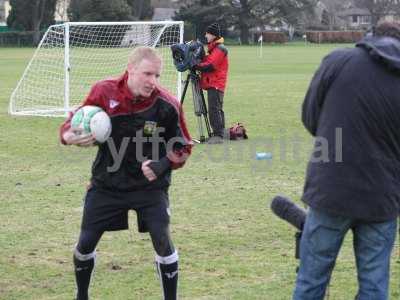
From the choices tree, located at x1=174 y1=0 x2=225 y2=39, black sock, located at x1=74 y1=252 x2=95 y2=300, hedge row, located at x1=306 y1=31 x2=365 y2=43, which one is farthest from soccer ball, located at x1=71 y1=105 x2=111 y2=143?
hedge row, located at x1=306 y1=31 x2=365 y2=43

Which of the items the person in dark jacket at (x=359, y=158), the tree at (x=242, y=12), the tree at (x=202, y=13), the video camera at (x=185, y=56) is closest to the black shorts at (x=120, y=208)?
the person in dark jacket at (x=359, y=158)

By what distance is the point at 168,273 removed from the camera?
5.39 metres

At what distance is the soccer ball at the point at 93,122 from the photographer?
200 inches

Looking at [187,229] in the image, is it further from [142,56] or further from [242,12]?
[242,12]

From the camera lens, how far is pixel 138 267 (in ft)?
21.8

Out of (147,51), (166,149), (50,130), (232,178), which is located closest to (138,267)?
(166,149)

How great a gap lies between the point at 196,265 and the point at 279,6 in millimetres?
84388

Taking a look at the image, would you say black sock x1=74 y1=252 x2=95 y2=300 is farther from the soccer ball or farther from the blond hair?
the blond hair

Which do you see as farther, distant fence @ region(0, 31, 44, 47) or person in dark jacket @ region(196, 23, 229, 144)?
distant fence @ region(0, 31, 44, 47)

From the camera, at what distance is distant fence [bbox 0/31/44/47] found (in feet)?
237

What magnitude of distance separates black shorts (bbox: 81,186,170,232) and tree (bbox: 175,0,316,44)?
241 ft

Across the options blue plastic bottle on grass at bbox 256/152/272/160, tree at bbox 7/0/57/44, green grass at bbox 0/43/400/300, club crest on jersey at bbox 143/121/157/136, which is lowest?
green grass at bbox 0/43/400/300

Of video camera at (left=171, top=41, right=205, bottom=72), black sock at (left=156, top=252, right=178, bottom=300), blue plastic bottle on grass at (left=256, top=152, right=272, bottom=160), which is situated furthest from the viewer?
video camera at (left=171, top=41, right=205, bottom=72)

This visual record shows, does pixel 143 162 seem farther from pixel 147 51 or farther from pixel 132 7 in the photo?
pixel 132 7
